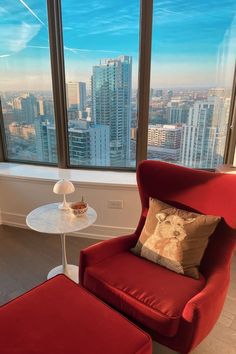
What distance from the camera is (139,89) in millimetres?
2609

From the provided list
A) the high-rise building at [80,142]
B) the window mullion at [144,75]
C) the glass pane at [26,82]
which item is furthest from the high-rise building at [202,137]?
the glass pane at [26,82]

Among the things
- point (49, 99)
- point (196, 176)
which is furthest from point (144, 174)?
point (49, 99)

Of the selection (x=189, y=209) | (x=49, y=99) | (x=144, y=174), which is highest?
(x=49, y=99)

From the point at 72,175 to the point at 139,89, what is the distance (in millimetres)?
1107

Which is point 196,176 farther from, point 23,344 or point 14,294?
point 14,294

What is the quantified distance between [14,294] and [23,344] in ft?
3.12

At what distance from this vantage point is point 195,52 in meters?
2.46

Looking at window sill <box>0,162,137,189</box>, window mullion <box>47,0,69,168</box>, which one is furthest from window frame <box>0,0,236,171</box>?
window sill <box>0,162,137,189</box>

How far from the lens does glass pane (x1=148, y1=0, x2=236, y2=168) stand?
2385mm

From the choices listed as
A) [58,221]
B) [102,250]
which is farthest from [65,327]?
[58,221]

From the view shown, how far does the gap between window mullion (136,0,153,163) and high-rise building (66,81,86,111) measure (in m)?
0.60

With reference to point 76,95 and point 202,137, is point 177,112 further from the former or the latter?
point 76,95

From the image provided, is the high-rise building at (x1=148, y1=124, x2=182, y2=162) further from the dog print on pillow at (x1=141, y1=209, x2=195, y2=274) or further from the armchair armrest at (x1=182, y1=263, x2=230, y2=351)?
the armchair armrest at (x1=182, y1=263, x2=230, y2=351)

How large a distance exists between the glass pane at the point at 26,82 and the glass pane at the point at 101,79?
253 millimetres
